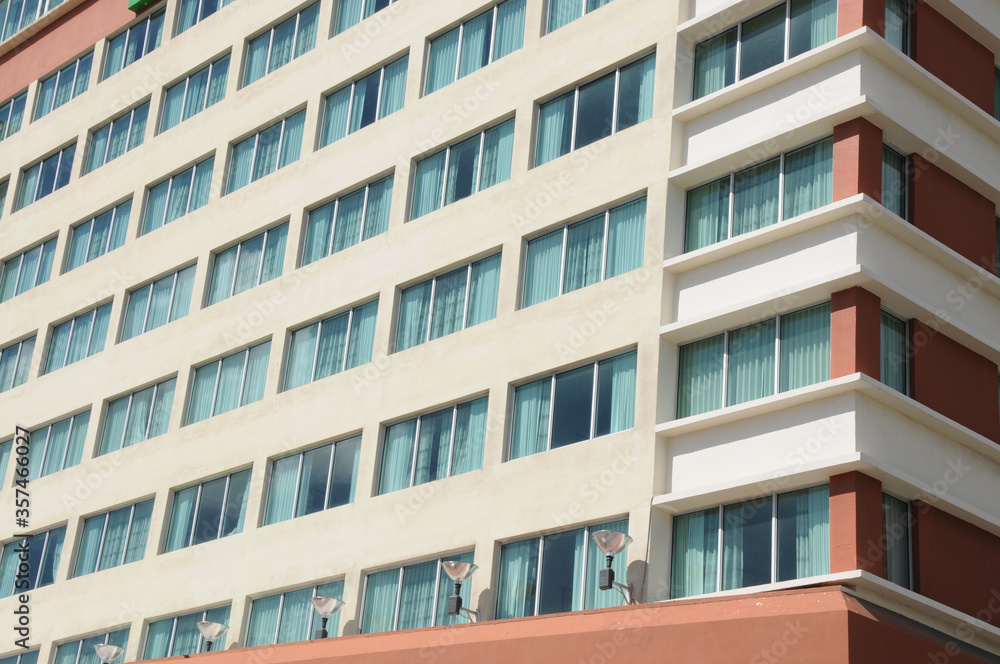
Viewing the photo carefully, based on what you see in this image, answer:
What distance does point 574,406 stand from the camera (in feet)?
90.8

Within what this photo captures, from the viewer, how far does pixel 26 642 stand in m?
38.6

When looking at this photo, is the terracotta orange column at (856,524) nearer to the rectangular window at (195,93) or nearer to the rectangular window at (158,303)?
the rectangular window at (158,303)

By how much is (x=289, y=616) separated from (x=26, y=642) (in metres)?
11.5

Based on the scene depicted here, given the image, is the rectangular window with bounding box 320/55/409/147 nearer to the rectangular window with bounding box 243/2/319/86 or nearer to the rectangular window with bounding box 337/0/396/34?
the rectangular window with bounding box 337/0/396/34

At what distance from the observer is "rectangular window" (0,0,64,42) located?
52.3 m

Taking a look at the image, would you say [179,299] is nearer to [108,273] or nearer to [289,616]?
[108,273]

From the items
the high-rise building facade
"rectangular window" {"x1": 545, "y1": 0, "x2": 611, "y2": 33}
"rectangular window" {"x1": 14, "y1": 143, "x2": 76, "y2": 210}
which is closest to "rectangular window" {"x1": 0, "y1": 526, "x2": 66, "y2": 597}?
the high-rise building facade

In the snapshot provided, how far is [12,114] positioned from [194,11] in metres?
11.9

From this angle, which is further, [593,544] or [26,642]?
[26,642]

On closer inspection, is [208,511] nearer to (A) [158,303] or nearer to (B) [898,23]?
(A) [158,303]

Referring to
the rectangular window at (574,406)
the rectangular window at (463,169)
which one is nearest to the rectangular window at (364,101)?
the rectangular window at (463,169)

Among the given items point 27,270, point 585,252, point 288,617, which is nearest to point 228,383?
point 288,617

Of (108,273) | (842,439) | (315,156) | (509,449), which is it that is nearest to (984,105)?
(842,439)

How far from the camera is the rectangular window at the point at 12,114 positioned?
5175 centimetres
